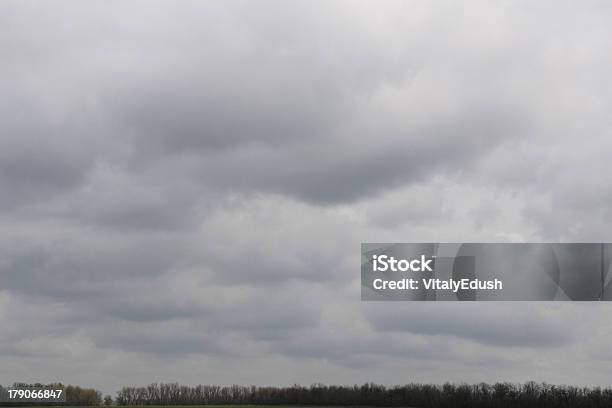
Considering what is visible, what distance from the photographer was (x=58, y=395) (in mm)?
107562

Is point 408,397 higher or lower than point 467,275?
lower

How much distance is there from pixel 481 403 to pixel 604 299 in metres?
50.6

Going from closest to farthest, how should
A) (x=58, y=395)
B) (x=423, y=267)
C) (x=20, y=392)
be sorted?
1. (x=423, y=267)
2. (x=20, y=392)
3. (x=58, y=395)

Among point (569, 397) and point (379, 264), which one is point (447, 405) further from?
point (379, 264)

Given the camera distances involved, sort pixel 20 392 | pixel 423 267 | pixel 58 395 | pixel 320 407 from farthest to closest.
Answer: pixel 320 407 < pixel 58 395 < pixel 20 392 < pixel 423 267

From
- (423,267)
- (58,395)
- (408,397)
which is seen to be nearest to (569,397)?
(408,397)

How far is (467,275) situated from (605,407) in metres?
57.7

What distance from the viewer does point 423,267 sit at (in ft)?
→ 234

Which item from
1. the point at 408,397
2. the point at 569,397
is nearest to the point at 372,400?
the point at 408,397

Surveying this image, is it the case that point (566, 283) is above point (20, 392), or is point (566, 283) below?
above

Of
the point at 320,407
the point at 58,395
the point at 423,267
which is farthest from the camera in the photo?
the point at 320,407

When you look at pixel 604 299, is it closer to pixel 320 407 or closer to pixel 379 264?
pixel 379 264

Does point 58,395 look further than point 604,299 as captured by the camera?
Yes

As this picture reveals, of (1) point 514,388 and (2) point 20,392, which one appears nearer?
(2) point 20,392
